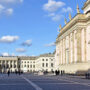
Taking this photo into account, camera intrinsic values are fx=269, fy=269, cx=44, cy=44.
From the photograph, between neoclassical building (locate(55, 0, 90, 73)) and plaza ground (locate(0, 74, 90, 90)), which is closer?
plaza ground (locate(0, 74, 90, 90))

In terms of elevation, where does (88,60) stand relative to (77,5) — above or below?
below

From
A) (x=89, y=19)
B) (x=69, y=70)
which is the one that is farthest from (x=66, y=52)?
(x=89, y=19)

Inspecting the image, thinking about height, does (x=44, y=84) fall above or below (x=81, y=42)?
below

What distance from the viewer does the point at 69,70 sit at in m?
76.4

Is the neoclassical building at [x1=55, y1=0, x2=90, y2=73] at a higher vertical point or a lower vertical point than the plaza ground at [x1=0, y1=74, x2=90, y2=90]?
higher

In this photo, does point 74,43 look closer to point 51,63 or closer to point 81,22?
point 81,22

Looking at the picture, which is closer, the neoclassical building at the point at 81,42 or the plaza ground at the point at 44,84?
the plaza ground at the point at 44,84

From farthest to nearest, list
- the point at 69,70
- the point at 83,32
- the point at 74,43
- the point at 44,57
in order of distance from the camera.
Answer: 1. the point at 44,57
2. the point at 69,70
3. the point at 74,43
4. the point at 83,32

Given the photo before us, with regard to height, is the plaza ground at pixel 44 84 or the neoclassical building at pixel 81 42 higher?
the neoclassical building at pixel 81 42

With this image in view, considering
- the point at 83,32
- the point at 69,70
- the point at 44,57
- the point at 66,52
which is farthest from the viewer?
the point at 44,57

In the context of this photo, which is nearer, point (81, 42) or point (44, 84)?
point (44, 84)

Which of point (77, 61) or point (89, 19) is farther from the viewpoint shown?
point (77, 61)

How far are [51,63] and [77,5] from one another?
4743 inches

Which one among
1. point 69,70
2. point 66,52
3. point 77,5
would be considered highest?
point 77,5
